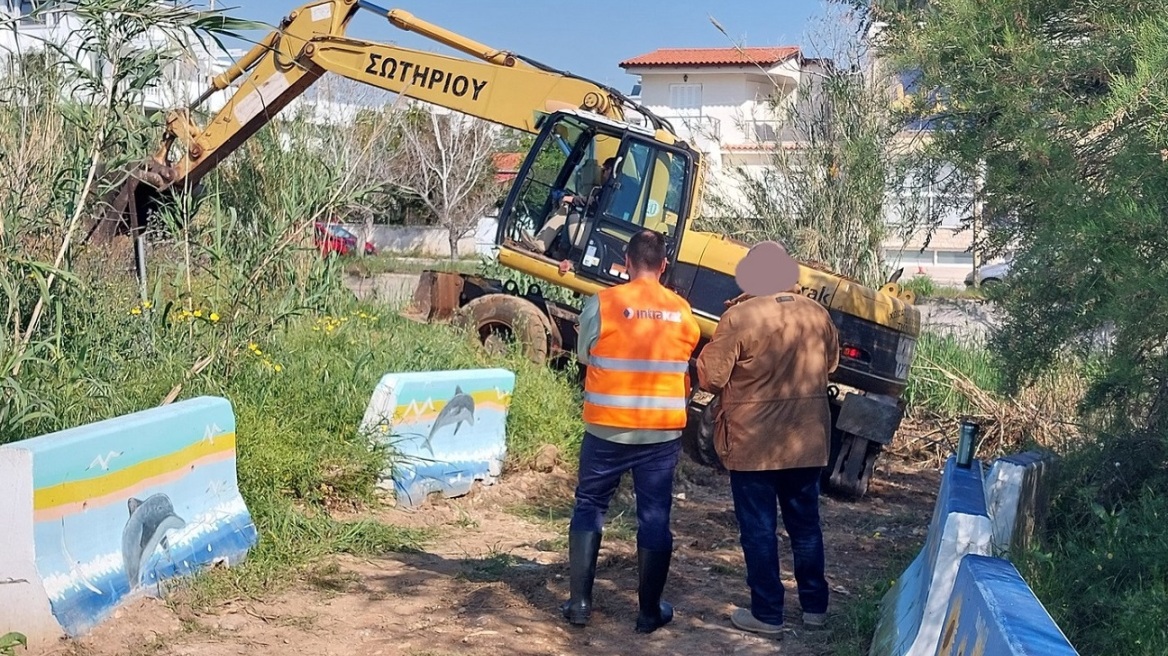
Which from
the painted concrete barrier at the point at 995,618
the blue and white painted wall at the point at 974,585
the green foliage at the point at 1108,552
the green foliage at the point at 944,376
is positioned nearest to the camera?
the painted concrete barrier at the point at 995,618

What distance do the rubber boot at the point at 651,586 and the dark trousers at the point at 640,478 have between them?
4 cm

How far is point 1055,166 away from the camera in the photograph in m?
6.46

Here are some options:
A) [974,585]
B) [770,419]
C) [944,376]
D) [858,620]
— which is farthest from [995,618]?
[944,376]

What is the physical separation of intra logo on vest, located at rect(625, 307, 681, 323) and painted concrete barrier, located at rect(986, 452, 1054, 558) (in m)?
1.67

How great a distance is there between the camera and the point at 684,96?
45.7m

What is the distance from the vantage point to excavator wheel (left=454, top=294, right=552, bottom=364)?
11.2 metres

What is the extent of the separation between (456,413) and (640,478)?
2.75 m

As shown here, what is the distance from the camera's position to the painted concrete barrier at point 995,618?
9.43ft

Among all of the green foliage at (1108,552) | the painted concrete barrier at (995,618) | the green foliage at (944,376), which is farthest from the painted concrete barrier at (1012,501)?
the green foliage at (944,376)

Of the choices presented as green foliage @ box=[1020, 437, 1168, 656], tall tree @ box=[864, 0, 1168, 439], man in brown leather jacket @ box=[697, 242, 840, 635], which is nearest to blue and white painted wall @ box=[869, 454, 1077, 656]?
green foliage @ box=[1020, 437, 1168, 656]

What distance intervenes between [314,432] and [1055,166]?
4514mm

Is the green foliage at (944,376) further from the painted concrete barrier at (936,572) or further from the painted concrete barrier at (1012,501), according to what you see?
the painted concrete barrier at (936,572)

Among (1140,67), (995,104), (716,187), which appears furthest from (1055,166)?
(716,187)

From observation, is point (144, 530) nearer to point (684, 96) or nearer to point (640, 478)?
point (640, 478)
